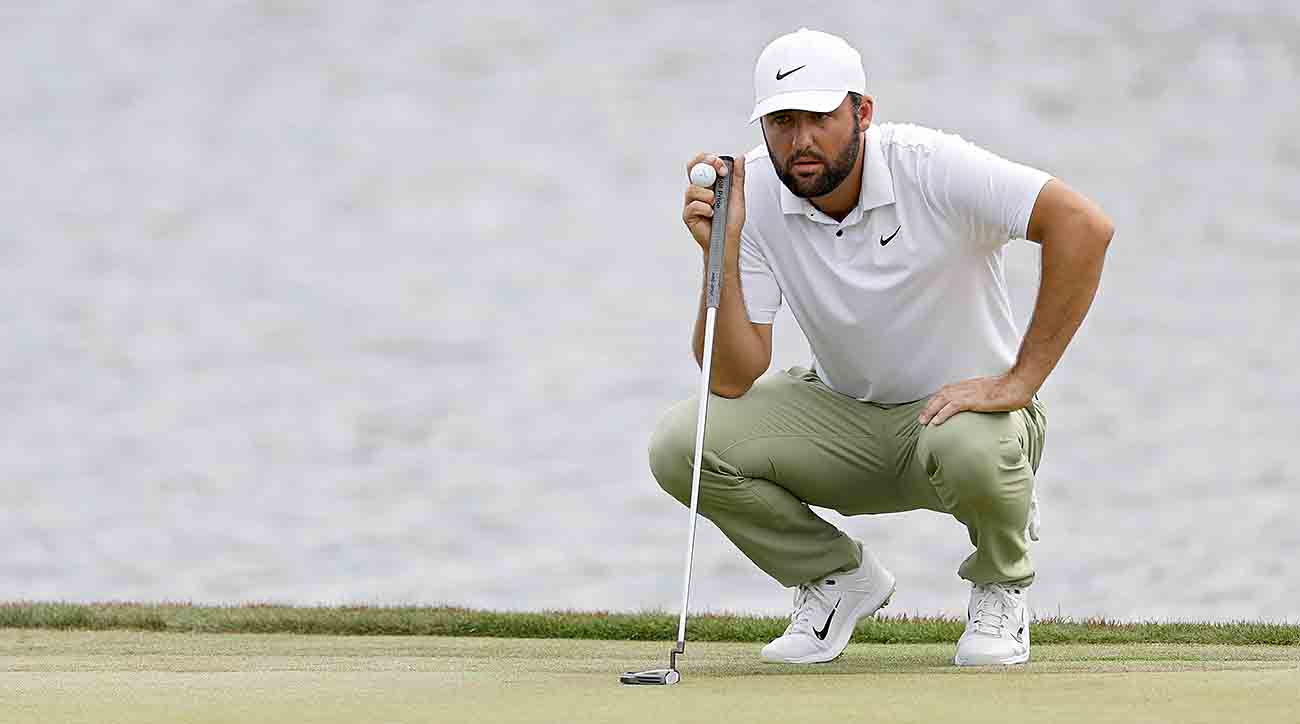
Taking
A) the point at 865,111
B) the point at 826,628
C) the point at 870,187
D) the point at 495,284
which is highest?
the point at 495,284

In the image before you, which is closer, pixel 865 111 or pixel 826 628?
pixel 865 111

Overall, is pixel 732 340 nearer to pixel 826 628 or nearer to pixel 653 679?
pixel 826 628

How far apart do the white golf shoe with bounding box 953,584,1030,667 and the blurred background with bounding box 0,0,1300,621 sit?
4632 millimetres

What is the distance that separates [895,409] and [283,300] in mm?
5618

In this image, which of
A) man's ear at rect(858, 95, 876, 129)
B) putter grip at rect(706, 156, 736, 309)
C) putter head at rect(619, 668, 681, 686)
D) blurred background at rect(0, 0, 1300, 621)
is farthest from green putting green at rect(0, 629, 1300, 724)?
blurred background at rect(0, 0, 1300, 621)

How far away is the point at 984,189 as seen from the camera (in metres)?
2.65

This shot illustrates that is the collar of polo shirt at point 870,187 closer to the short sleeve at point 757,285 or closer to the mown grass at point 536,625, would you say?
the short sleeve at point 757,285

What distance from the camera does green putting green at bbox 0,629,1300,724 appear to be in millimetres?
2061

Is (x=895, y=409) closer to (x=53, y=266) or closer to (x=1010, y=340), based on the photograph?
(x=1010, y=340)

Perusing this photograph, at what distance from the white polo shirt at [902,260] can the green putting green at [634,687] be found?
47cm

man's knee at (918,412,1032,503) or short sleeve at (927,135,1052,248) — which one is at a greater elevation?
short sleeve at (927,135,1052,248)

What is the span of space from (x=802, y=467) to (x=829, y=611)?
23 centimetres

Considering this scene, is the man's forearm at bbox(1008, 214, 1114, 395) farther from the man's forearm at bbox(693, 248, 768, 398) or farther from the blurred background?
the blurred background

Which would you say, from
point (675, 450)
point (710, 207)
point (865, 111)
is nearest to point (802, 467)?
point (675, 450)
